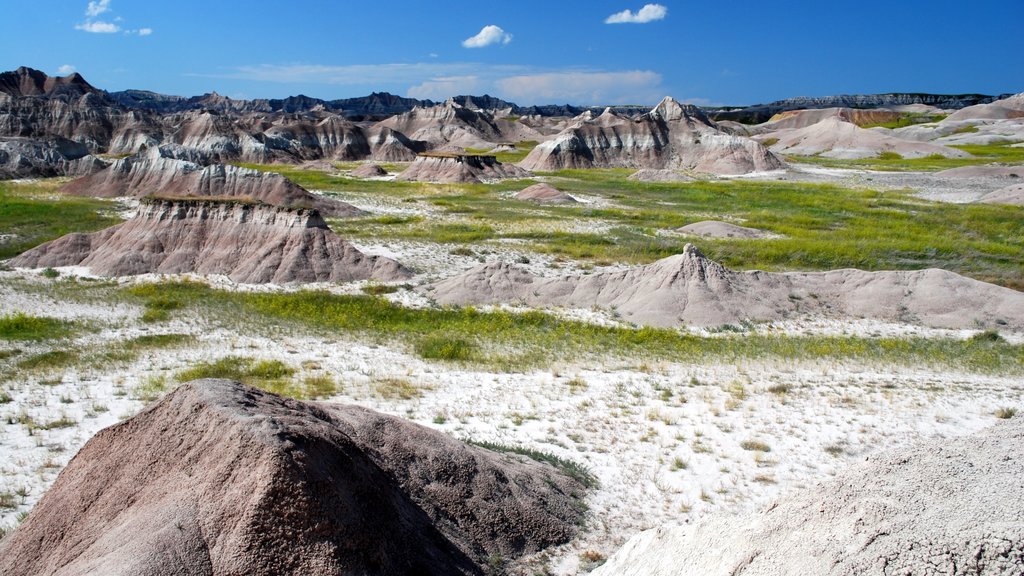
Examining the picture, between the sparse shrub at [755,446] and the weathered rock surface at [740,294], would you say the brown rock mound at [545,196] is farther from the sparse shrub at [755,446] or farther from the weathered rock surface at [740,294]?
the sparse shrub at [755,446]

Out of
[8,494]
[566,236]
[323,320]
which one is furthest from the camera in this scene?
[566,236]

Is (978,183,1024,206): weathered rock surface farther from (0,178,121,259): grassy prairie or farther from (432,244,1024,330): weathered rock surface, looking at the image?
(0,178,121,259): grassy prairie

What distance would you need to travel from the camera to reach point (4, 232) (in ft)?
114

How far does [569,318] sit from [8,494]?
53.5 ft

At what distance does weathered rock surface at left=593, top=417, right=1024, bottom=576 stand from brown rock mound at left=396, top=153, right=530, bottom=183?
212 feet

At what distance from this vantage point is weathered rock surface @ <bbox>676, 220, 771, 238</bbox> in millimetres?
38688

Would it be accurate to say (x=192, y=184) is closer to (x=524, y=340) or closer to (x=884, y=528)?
(x=524, y=340)

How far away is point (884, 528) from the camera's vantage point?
525 cm

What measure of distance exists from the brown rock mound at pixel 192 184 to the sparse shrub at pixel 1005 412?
3775cm

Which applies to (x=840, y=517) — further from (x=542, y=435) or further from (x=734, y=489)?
(x=542, y=435)

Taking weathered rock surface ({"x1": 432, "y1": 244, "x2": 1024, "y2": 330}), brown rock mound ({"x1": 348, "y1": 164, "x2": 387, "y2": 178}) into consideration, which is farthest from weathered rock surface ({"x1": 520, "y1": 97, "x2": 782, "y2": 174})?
weathered rock surface ({"x1": 432, "y1": 244, "x2": 1024, "y2": 330})

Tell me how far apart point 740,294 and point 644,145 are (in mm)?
74711

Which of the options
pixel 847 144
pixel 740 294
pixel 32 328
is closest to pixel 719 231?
pixel 740 294

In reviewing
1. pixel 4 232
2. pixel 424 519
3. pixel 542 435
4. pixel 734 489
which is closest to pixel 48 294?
pixel 4 232
